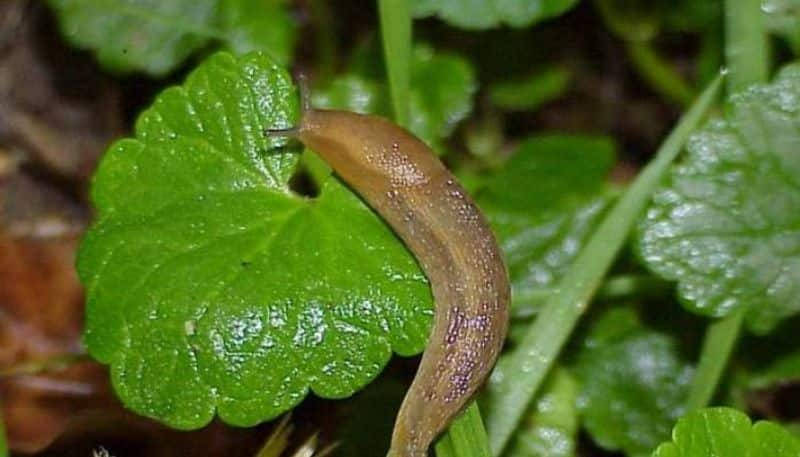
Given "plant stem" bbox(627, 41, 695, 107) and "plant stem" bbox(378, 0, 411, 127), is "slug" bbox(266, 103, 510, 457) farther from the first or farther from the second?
"plant stem" bbox(627, 41, 695, 107)

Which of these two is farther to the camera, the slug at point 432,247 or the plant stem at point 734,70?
the plant stem at point 734,70

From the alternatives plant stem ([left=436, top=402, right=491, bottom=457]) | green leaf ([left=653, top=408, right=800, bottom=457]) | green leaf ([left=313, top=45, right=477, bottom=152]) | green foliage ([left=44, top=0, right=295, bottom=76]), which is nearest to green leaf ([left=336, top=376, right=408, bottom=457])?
plant stem ([left=436, top=402, right=491, bottom=457])

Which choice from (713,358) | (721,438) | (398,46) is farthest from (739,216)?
(398,46)

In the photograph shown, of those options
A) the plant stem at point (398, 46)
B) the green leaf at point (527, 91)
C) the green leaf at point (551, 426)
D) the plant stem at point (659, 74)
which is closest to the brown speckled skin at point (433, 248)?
the plant stem at point (398, 46)

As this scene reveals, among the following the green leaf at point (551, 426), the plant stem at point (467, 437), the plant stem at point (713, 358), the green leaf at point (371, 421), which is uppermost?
the plant stem at point (467, 437)

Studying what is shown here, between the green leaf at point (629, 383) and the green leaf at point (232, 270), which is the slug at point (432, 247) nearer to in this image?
the green leaf at point (232, 270)

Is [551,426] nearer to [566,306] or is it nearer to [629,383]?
[629,383]
